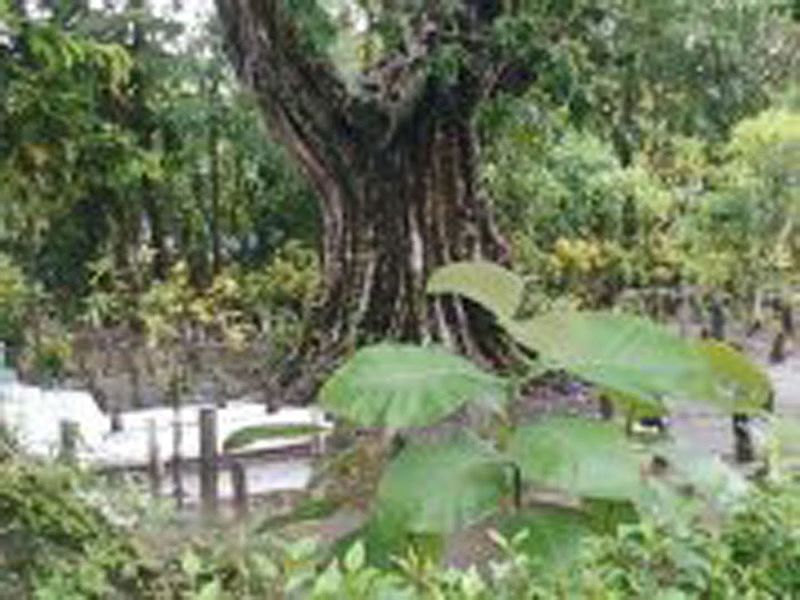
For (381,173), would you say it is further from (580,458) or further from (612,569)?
(580,458)

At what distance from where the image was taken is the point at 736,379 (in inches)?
73.6

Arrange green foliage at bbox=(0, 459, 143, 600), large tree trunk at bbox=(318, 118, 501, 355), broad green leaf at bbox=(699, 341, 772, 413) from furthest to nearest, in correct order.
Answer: large tree trunk at bbox=(318, 118, 501, 355) < green foliage at bbox=(0, 459, 143, 600) < broad green leaf at bbox=(699, 341, 772, 413)

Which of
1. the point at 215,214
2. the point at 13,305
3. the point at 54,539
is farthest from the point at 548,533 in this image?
the point at 215,214

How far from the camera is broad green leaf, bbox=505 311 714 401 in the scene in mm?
1680

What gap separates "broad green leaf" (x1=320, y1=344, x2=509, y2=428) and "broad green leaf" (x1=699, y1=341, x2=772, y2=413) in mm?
269

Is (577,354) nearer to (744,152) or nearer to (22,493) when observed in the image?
(22,493)

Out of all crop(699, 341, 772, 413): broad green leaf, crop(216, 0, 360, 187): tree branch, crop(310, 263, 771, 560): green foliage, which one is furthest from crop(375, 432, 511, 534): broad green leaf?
crop(216, 0, 360, 187): tree branch

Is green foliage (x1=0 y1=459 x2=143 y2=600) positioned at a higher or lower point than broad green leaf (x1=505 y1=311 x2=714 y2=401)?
lower

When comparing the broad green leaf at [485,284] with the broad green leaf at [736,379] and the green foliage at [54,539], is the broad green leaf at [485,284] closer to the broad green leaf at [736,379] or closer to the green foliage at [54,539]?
the broad green leaf at [736,379]

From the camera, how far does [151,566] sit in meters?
4.22

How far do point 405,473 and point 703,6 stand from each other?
12.7 m

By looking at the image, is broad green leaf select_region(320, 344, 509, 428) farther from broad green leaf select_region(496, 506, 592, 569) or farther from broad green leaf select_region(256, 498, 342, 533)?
broad green leaf select_region(256, 498, 342, 533)

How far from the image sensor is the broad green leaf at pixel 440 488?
1.66 m

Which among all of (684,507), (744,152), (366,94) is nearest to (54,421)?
(366,94)
